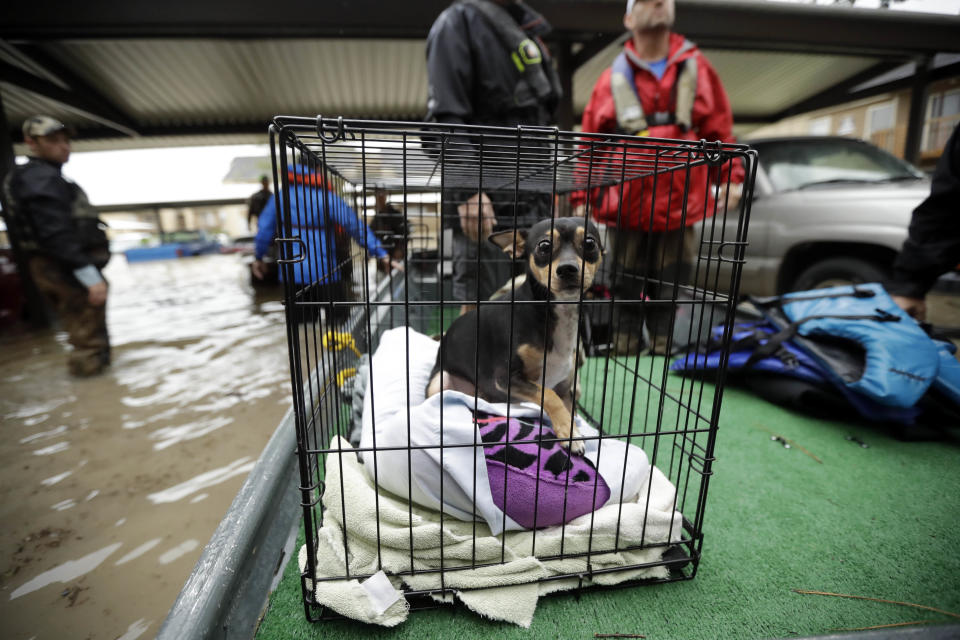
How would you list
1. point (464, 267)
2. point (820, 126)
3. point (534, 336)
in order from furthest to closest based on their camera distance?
point (820, 126), point (464, 267), point (534, 336)

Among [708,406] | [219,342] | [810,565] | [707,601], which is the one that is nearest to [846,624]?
[810,565]

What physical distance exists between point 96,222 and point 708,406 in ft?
17.0

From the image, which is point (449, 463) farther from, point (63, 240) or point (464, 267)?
point (63, 240)

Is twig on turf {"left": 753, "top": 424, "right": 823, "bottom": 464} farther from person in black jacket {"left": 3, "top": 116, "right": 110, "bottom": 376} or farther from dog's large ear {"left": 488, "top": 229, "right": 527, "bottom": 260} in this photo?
person in black jacket {"left": 3, "top": 116, "right": 110, "bottom": 376}

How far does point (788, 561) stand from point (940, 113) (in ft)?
33.7

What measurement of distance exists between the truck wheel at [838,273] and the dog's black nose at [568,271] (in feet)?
10.0

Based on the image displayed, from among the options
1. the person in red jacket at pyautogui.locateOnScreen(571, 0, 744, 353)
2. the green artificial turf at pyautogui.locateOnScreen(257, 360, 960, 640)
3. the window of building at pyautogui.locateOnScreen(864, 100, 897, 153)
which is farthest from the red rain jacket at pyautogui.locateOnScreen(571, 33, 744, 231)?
the window of building at pyautogui.locateOnScreen(864, 100, 897, 153)

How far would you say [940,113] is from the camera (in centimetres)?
735

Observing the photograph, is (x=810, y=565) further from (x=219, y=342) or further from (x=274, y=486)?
(x=219, y=342)

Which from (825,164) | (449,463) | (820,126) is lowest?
(449,463)

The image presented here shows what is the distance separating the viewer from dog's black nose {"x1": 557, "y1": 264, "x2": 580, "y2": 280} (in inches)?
53.3

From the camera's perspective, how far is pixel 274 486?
1314 mm

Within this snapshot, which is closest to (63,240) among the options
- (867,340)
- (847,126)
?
(867,340)

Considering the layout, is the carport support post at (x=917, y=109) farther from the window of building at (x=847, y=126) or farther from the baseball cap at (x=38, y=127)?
the window of building at (x=847, y=126)
